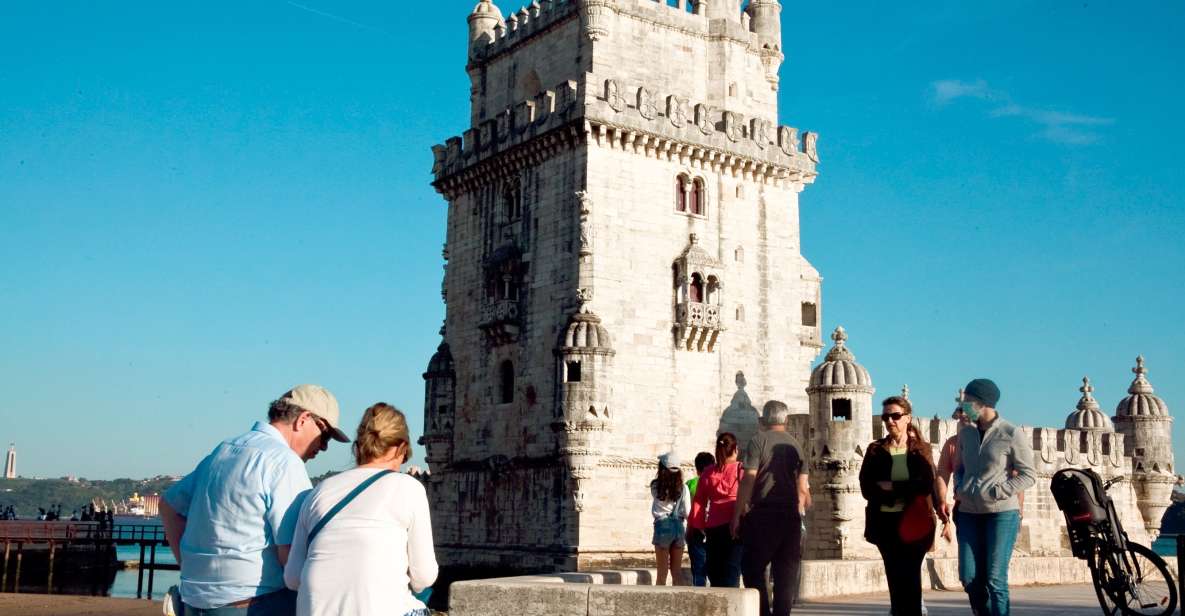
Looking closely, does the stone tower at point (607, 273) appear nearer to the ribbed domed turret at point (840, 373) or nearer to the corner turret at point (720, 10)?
the corner turret at point (720, 10)

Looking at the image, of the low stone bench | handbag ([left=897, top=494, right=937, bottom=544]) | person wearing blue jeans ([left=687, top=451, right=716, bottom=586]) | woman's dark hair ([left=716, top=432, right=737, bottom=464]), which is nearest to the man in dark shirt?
the low stone bench

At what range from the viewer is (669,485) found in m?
16.3

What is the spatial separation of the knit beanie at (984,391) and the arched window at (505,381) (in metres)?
25.1

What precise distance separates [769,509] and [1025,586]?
12.6 m

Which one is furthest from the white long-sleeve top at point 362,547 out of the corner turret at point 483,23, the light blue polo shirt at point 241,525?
the corner turret at point 483,23

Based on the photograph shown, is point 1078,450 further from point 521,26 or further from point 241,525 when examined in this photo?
point 241,525

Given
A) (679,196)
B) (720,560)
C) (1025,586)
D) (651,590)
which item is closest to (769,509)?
(651,590)

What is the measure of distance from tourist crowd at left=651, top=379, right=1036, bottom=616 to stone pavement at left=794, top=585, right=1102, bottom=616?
372cm

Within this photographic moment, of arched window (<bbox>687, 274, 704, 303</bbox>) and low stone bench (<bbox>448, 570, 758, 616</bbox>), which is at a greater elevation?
arched window (<bbox>687, 274, 704, 303</bbox>)

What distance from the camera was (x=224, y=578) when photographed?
679 centimetres

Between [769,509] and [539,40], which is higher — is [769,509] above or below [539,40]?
below

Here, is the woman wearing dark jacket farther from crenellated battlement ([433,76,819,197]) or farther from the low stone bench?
crenellated battlement ([433,76,819,197])

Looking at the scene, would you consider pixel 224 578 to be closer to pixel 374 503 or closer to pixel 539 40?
pixel 374 503

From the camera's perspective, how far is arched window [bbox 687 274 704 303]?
34500mm
